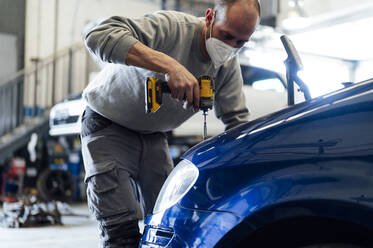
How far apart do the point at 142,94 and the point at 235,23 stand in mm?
443

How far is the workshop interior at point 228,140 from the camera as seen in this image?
3.18 feet

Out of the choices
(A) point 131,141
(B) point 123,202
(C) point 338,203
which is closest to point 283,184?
(C) point 338,203

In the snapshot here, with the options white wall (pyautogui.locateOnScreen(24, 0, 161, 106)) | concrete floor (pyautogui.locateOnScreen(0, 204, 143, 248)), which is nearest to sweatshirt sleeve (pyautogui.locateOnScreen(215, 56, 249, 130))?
concrete floor (pyautogui.locateOnScreen(0, 204, 143, 248))

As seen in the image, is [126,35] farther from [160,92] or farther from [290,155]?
[290,155]

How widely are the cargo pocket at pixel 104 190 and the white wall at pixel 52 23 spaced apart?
7.19m

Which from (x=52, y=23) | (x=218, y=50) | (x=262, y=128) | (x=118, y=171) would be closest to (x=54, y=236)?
(x=118, y=171)

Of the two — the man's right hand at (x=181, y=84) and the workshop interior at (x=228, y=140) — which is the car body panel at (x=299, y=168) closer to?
the workshop interior at (x=228, y=140)

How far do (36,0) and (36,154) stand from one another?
332cm

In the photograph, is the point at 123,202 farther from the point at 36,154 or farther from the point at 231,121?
the point at 36,154

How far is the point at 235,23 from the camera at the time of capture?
5.30ft

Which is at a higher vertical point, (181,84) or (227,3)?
(227,3)

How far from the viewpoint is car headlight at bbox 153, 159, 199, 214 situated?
3.79 feet

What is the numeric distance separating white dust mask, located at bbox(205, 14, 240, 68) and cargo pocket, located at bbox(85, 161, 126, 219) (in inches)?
22.7

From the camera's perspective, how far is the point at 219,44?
5.57 ft
